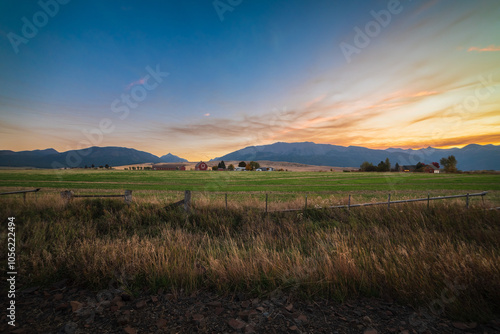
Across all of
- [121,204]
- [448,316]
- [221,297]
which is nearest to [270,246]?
[221,297]

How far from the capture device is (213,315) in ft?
11.1

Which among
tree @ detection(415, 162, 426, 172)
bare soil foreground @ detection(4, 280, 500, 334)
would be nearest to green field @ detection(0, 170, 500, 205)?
bare soil foreground @ detection(4, 280, 500, 334)

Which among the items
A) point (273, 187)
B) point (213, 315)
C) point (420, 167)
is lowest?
point (273, 187)

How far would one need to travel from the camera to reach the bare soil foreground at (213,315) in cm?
307

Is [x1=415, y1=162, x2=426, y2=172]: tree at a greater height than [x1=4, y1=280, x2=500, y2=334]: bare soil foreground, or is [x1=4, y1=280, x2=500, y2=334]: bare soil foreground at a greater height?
[x1=415, y1=162, x2=426, y2=172]: tree

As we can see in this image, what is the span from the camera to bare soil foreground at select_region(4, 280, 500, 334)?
10.1 ft

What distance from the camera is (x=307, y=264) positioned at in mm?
4500

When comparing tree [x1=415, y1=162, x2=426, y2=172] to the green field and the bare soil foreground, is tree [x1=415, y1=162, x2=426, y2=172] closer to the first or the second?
the green field

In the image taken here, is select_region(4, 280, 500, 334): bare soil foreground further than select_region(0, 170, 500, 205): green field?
No

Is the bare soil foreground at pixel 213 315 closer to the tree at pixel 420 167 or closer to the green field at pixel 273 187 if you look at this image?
the green field at pixel 273 187

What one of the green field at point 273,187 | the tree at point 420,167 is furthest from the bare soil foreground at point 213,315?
the tree at point 420,167

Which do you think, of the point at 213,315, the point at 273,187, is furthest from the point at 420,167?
the point at 213,315

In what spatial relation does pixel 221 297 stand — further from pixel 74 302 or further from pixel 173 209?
pixel 173 209

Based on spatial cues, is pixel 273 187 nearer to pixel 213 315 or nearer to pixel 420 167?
pixel 213 315
